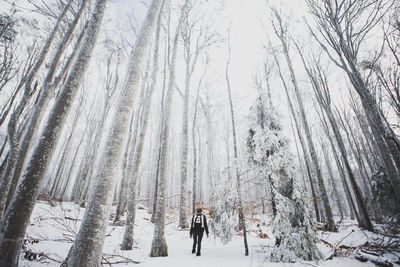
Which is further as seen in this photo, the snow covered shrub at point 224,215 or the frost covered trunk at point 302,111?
the frost covered trunk at point 302,111

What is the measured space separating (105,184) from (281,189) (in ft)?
16.4

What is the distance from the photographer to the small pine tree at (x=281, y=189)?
444 centimetres

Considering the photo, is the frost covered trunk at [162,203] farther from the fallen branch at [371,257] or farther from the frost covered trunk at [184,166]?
the fallen branch at [371,257]

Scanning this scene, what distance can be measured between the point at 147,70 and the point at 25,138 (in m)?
7.17

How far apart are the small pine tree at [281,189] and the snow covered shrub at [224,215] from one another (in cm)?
134

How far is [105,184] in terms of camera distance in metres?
2.34

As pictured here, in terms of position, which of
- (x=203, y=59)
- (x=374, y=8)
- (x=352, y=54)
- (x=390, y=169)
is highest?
(x=203, y=59)

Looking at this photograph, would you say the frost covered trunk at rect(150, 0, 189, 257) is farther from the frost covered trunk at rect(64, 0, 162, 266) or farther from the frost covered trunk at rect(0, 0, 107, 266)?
the frost covered trunk at rect(0, 0, 107, 266)

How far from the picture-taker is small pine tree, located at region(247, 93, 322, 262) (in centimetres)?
444

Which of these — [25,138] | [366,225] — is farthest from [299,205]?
[25,138]

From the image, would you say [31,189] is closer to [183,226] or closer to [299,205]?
[299,205]

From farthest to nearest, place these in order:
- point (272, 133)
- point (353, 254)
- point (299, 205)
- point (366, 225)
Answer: point (366, 225) < point (272, 133) < point (299, 205) < point (353, 254)

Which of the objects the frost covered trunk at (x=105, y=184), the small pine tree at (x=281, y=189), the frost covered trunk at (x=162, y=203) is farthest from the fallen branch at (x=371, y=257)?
the frost covered trunk at (x=105, y=184)

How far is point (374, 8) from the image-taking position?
4887 millimetres
